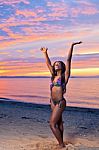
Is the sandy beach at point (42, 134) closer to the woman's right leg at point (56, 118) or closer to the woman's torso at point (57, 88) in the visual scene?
the woman's right leg at point (56, 118)

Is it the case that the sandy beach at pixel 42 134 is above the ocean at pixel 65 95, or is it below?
above

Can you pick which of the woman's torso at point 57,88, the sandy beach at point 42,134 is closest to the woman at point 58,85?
the woman's torso at point 57,88

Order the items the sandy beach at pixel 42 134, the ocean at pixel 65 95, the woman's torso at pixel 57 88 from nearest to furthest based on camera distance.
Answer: the woman's torso at pixel 57 88
the sandy beach at pixel 42 134
the ocean at pixel 65 95

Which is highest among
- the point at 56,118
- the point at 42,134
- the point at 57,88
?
the point at 57,88

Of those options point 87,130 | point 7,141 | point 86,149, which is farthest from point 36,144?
point 87,130

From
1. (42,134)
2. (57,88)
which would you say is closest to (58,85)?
(57,88)

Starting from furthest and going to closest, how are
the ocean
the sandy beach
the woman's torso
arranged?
the ocean
the sandy beach
the woman's torso

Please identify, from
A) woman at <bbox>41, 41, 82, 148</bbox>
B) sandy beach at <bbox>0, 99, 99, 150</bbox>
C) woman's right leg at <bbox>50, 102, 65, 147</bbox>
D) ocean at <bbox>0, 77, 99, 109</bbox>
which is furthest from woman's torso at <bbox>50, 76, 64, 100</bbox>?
ocean at <bbox>0, 77, 99, 109</bbox>

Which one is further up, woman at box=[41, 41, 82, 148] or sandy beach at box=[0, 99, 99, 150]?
woman at box=[41, 41, 82, 148]

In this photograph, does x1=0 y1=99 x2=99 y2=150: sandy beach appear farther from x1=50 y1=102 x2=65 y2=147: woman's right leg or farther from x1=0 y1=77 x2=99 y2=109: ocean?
x1=0 y1=77 x2=99 y2=109: ocean

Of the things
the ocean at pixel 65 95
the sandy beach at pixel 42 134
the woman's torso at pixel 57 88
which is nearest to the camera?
the woman's torso at pixel 57 88

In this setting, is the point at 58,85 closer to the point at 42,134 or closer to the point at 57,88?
the point at 57,88

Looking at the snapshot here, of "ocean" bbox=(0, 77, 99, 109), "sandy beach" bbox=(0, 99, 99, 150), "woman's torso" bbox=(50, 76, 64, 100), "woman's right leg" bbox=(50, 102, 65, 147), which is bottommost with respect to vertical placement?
"ocean" bbox=(0, 77, 99, 109)

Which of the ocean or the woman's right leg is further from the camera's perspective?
the ocean
